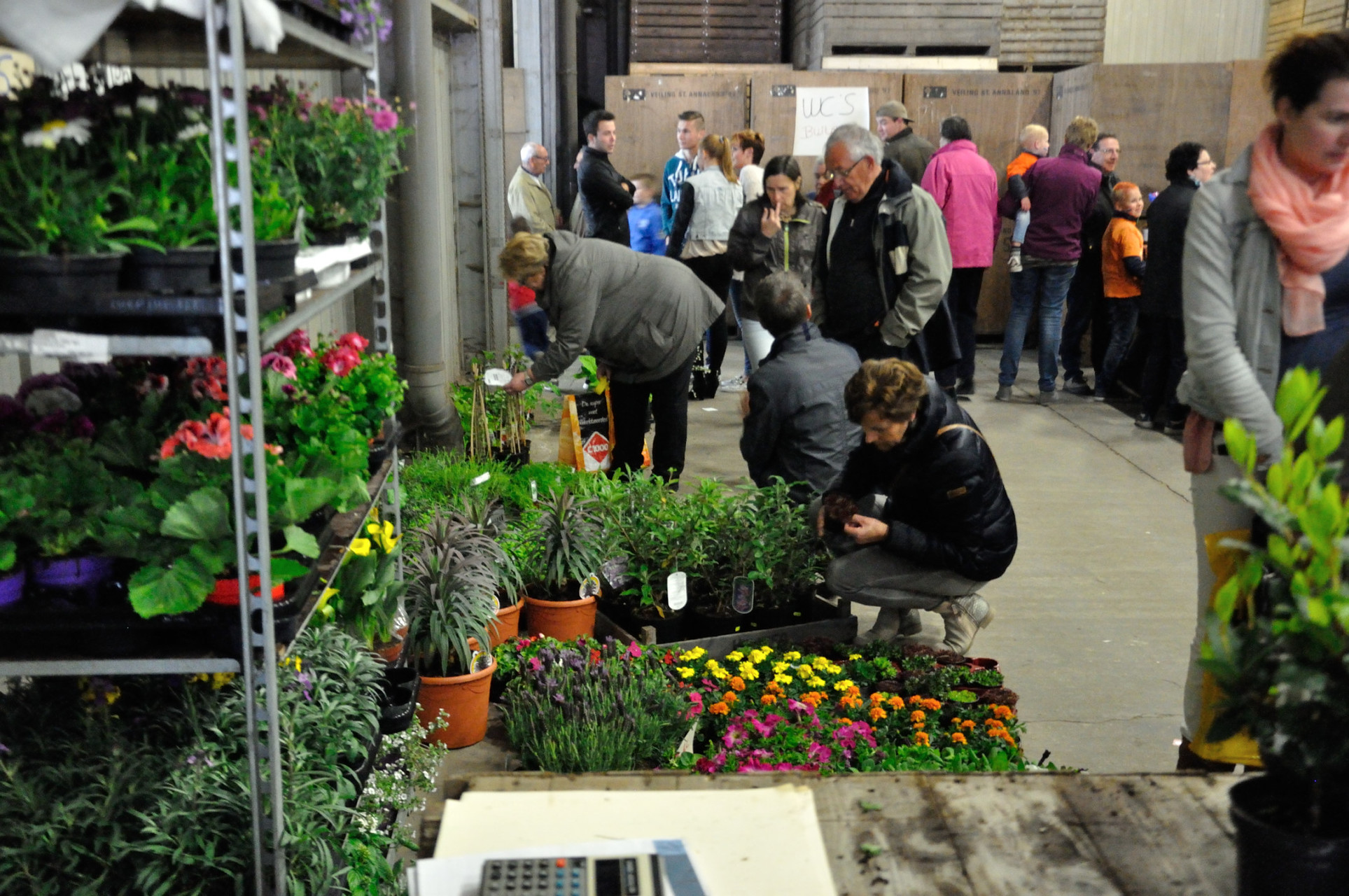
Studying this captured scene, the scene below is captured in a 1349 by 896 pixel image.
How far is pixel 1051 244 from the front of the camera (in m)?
8.40

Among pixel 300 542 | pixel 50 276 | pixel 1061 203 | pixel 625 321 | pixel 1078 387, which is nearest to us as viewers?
pixel 50 276

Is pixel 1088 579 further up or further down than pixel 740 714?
further down

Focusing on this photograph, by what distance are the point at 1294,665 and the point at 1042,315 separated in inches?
306

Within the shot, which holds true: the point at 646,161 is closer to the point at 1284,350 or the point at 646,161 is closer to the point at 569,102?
the point at 569,102

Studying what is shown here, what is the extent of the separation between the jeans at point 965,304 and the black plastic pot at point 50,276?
6776 mm

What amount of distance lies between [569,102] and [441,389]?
8.55m

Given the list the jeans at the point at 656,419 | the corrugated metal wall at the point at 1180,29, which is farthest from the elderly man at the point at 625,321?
the corrugated metal wall at the point at 1180,29

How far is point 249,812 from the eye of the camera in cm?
230

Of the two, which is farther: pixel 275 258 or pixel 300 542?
pixel 300 542

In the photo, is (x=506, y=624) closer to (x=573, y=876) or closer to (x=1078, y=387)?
(x=573, y=876)

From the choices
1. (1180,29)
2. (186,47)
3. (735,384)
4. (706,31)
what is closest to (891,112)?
(735,384)

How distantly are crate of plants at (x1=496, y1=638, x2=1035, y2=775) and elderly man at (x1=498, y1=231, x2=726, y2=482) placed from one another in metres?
1.61

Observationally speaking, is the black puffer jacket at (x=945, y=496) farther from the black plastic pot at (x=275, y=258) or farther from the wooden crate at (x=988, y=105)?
the wooden crate at (x=988, y=105)

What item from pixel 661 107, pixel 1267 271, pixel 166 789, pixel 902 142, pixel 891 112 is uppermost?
pixel 661 107
